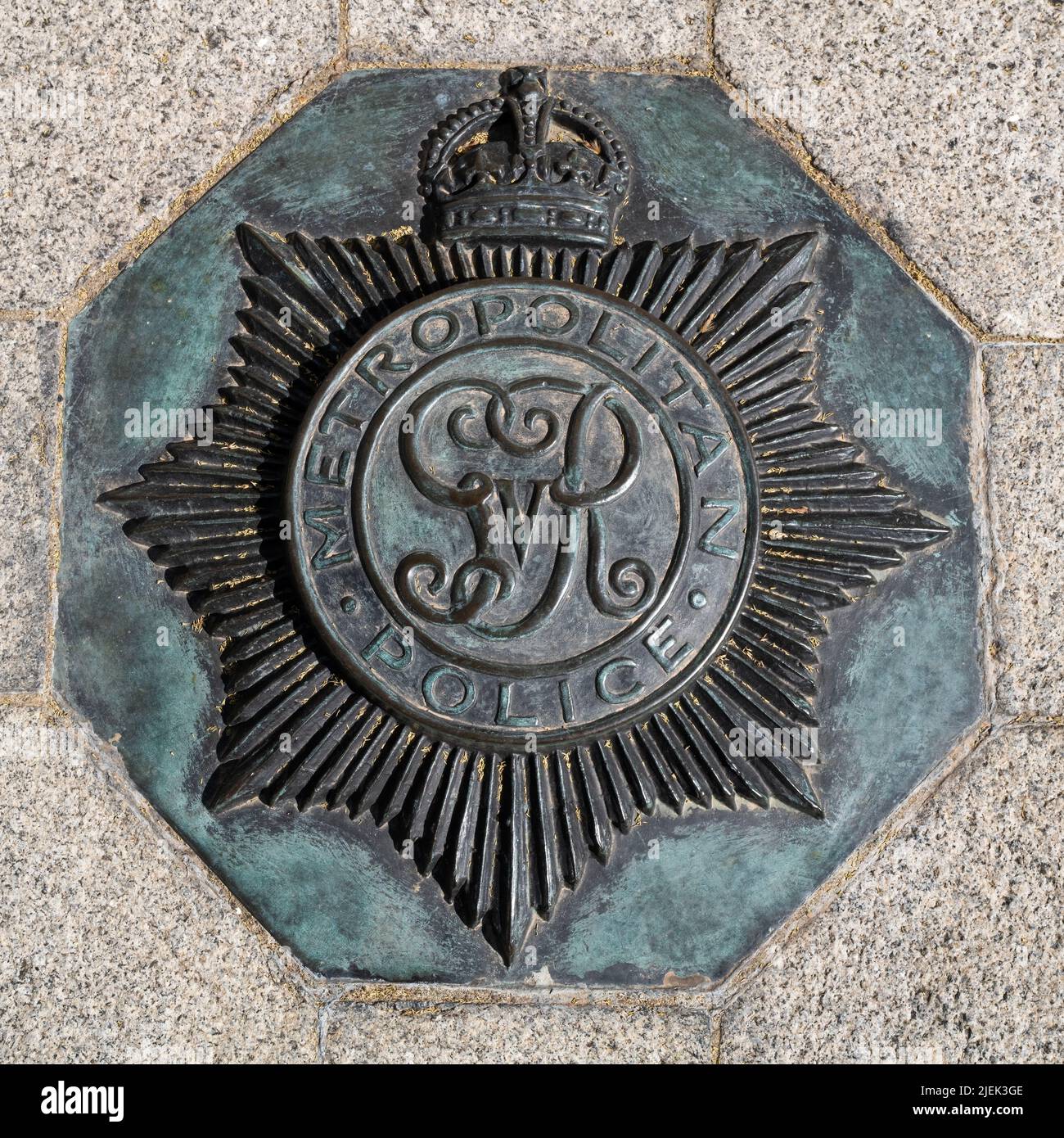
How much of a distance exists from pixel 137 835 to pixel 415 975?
2.33ft

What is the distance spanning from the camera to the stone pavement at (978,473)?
245 cm

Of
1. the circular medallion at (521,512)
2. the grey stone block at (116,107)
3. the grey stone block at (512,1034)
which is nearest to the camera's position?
the circular medallion at (521,512)

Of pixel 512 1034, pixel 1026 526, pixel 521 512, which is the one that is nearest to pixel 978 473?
pixel 1026 526

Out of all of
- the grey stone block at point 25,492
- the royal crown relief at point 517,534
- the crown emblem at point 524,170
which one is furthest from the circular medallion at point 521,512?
the grey stone block at point 25,492

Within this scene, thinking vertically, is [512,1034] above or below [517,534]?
below

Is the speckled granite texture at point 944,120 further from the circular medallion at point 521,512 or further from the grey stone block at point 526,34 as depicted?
the circular medallion at point 521,512

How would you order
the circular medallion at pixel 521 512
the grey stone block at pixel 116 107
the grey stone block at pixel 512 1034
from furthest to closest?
the grey stone block at pixel 116 107 < the grey stone block at pixel 512 1034 < the circular medallion at pixel 521 512

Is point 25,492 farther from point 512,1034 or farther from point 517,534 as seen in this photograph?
point 512,1034

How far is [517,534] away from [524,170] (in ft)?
2.81

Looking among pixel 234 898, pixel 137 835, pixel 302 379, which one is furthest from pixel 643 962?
pixel 302 379

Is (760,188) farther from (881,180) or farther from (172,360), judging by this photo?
(172,360)

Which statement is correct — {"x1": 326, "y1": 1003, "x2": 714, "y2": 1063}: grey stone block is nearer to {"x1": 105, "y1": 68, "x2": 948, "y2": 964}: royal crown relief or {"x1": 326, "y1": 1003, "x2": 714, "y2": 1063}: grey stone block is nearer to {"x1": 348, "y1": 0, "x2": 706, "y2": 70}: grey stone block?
{"x1": 105, "y1": 68, "x2": 948, "y2": 964}: royal crown relief

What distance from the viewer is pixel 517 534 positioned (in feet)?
7.71

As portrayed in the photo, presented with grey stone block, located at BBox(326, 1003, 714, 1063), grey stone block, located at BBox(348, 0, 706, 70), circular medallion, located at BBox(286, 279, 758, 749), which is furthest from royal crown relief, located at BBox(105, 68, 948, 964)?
grey stone block, located at BBox(348, 0, 706, 70)
